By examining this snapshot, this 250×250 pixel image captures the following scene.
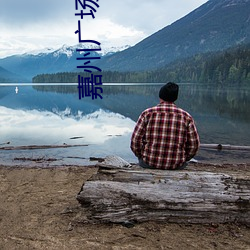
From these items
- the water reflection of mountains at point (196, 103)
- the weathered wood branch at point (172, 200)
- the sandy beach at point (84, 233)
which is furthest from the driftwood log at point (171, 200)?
the water reflection of mountains at point (196, 103)

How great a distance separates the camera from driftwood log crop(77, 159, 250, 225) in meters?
5.61

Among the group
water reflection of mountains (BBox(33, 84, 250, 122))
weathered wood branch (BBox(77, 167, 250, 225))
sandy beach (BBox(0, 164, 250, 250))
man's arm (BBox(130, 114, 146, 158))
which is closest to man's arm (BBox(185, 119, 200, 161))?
weathered wood branch (BBox(77, 167, 250, 225))

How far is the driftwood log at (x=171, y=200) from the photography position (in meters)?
5.61

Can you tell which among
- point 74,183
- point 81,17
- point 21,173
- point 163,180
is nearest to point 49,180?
point 74,183

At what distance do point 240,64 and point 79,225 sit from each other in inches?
4704

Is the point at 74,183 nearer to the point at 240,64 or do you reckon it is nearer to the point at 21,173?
the point at 21,173

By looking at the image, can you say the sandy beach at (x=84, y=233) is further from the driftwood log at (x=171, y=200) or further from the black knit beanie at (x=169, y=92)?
the black knit beanie at (x=169, y=92)

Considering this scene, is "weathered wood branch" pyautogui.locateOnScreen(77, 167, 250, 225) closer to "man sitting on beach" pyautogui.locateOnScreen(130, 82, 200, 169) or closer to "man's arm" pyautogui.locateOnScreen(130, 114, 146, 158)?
"man sitting on beach" pyautogui.locateOnScreen(130, 82, 200, 169)

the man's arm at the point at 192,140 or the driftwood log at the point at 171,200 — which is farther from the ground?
the man's arm at the point at 192,140

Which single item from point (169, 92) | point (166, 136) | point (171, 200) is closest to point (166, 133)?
point (166, 136)

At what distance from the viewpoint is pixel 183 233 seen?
540cm

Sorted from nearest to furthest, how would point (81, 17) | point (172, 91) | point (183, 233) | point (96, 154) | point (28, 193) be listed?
1. point (183, 233)
2. point (172, 91)
3. point (28, 193)
4. point (81, 17)
5. point (96, 154)

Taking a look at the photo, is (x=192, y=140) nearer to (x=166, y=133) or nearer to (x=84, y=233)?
(x=166, y=133)

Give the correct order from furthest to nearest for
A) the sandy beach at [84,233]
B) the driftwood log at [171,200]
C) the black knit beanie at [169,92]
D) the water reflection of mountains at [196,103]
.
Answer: the water reflection of mountains at [196,103] → the black knit beanie at [169,92] → the driftwood log at [171,200] → the sandy beach at [84,233]
